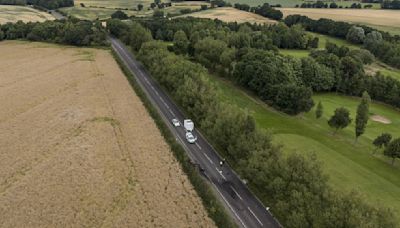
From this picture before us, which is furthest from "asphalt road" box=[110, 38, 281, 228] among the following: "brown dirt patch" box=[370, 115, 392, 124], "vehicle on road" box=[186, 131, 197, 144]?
"brown dirt patch" box=[370, 115, 392, 124]

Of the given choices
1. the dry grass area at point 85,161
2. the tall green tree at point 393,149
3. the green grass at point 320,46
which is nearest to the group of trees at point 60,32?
the dry grass area at point 85,161

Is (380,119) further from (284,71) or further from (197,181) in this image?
(197,181)

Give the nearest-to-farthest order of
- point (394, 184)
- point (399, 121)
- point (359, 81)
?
point (394, 184)
point (399, 121)
point (359, 81)

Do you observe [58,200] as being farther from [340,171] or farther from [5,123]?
[340,171]

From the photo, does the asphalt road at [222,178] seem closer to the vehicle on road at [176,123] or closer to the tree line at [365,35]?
the vehicle on road at [176,123]

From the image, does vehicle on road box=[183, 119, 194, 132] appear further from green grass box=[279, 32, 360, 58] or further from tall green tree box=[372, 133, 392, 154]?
green grass box=[279, 32, 360, 58]

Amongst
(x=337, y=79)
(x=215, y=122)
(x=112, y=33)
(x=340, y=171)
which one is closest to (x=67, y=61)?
(x=112, y=33)
